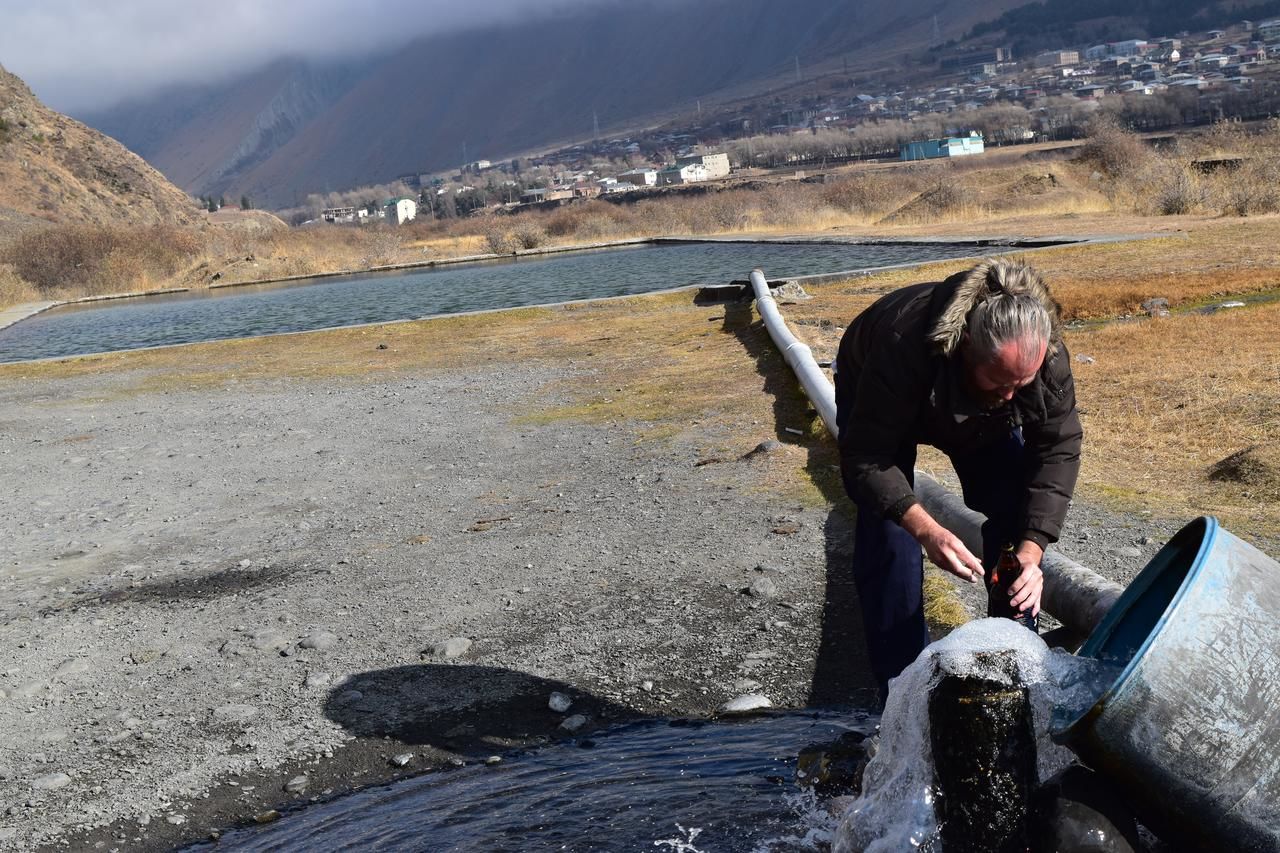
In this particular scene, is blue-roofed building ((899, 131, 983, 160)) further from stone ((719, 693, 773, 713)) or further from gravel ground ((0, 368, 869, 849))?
A: stone ((719, 693, 773, 713))

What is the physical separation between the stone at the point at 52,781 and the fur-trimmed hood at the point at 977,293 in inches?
124

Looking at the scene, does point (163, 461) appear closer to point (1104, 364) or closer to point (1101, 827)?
point (1104, 364)

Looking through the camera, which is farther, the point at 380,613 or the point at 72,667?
the point at 380,613

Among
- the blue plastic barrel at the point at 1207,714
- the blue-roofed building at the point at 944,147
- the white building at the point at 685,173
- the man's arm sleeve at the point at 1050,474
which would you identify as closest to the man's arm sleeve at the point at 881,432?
the man's arm sleeve at the point at 1050,474

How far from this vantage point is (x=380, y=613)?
564 cm

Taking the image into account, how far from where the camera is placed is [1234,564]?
2826mm

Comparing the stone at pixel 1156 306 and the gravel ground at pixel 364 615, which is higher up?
the gravel ground at pixel 364 615

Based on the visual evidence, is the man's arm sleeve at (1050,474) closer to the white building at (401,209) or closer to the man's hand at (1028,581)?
the man's hand at (1028,581)

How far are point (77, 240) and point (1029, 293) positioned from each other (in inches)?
2023

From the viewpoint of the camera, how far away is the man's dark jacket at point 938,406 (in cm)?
322

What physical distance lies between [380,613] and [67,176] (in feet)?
267

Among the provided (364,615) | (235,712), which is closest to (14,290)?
(364,615)

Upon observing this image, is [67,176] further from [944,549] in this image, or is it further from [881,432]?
[944,549]

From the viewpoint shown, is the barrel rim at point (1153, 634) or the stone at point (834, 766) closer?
the barrel rim at point (1153, 634)
